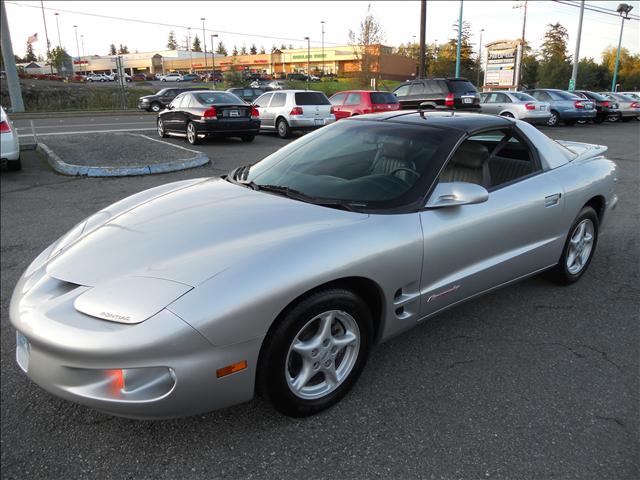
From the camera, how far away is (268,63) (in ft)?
342

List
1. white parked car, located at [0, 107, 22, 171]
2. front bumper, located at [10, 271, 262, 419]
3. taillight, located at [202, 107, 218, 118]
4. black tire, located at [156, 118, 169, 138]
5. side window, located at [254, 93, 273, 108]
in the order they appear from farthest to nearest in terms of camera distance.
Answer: side window, located at [254, 93, 273, 108], black tire, located at [156, 118, 169, 138], taillight, located at [202, 107, 218, 118], white parked car, located at [0, 107, 22, 171], front bumper, located at [10, 271, 262, 419]

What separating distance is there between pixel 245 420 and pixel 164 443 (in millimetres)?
380

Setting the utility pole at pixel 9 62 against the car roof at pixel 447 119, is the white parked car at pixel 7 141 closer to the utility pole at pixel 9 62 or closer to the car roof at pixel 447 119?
the car roof at pixel 447 119

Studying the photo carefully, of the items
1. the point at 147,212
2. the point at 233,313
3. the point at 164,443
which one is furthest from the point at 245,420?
the point at 147,212

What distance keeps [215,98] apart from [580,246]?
1133 cm

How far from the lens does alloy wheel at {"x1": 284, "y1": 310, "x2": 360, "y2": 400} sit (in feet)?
7.77

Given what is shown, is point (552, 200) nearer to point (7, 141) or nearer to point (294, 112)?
point (7, 141)

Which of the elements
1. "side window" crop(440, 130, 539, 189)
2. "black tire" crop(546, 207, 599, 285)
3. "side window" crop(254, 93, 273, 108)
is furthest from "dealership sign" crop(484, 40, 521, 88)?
"side window" crop(440, 130, 539, 189)

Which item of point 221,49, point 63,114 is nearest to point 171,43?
point 221,49

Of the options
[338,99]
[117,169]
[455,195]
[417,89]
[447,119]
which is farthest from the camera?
[417,89]

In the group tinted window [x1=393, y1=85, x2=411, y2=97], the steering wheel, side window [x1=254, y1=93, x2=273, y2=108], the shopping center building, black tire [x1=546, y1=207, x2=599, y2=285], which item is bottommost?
black tire [x1=546, y1=207, x2=599, y2=285]

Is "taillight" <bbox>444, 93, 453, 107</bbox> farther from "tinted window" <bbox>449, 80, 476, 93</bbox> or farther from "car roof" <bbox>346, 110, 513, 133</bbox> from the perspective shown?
"car roof" <bbox>346, 110, 513, 133</bbox>

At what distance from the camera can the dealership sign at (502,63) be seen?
102 ft

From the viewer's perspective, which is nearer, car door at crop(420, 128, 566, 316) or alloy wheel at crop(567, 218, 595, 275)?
car door at crop(420, 128, 566, 316)
